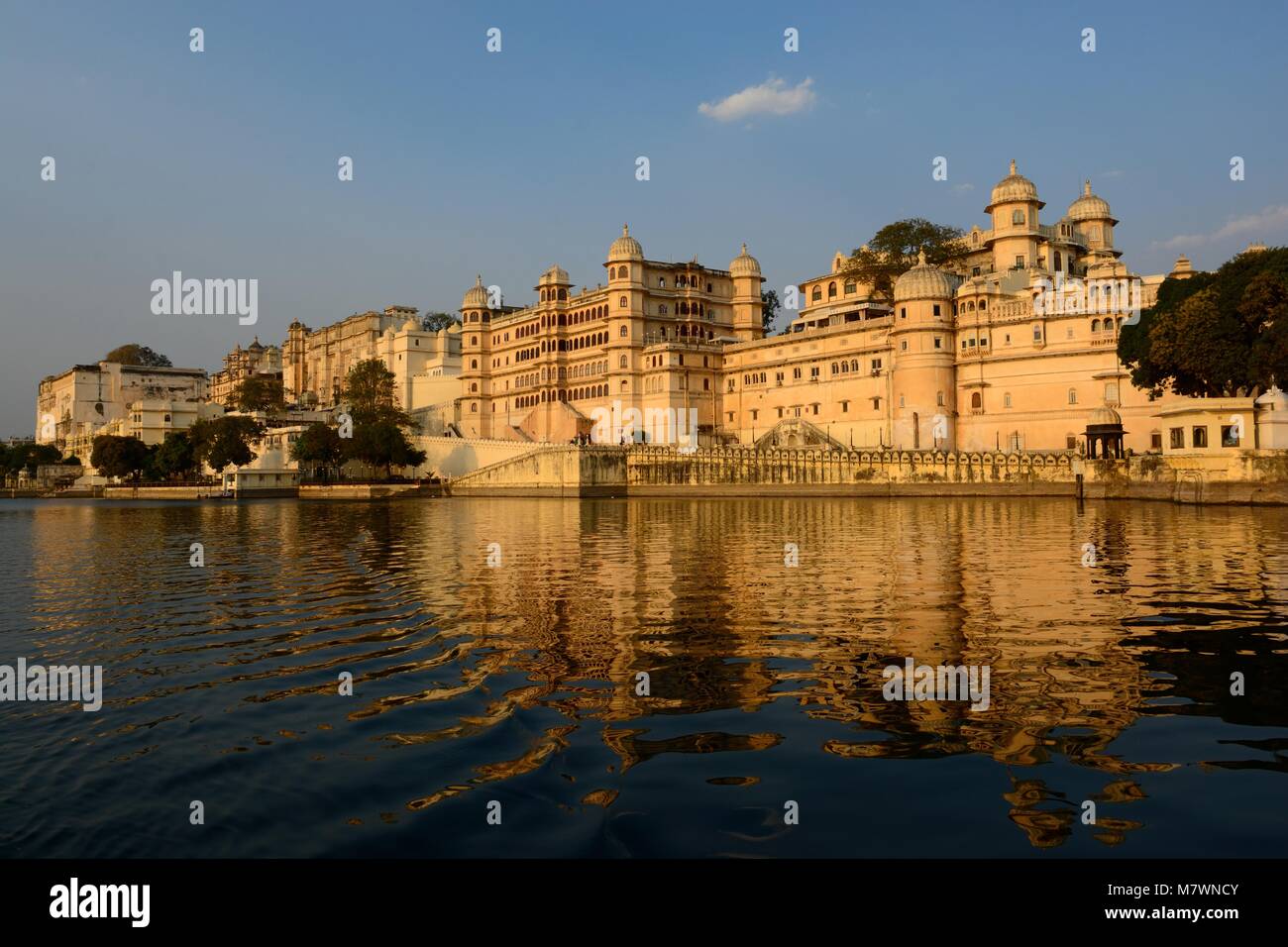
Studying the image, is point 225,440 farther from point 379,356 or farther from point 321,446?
point 379,356

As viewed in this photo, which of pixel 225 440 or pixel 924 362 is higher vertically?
pixel 924 362

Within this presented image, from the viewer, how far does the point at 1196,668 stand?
11297mm

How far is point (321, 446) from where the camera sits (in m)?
82.4

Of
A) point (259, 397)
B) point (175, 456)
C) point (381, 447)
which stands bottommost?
point (381, 447)

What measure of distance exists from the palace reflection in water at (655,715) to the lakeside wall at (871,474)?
31604 millimetres

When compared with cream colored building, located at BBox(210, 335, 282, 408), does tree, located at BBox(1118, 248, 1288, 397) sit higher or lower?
lower

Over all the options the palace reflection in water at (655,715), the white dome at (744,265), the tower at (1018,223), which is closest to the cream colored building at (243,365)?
the white dome at (744,265)

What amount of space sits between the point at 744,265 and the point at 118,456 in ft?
209

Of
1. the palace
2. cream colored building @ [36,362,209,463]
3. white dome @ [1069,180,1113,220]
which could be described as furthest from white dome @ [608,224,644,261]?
cream colored building @ [36,362,209,463]

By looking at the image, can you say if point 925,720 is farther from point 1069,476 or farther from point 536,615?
point 1069,476

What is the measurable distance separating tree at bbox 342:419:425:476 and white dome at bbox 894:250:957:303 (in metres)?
42.0

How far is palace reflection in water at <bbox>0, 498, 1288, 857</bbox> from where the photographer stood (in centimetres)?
665

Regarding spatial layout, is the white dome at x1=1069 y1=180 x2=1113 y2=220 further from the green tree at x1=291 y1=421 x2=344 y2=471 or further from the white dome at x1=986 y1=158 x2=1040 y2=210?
the green tree at x1=291 y1=421 x2=344 y2=471

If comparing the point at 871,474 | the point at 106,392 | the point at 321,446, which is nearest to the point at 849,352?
the point at 871,474
